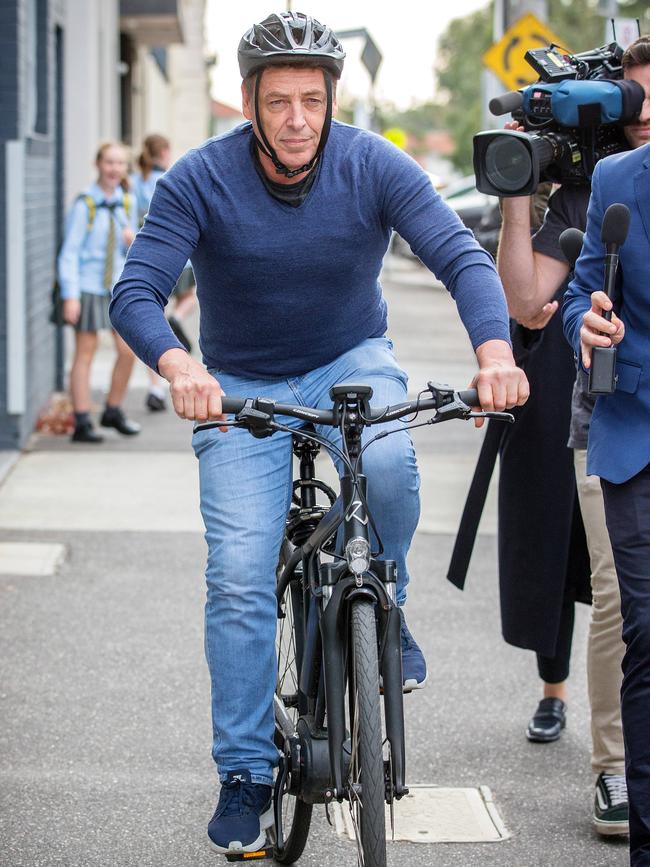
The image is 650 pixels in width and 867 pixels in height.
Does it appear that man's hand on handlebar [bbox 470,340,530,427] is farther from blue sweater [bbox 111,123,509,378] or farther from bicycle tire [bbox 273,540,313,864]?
bicycle tire [bbox 273,540,313,864]

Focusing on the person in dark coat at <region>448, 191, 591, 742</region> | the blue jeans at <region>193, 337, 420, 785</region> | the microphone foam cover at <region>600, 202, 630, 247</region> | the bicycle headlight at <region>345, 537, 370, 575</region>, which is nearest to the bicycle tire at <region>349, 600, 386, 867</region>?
the bicycle headlight at <region>345, 537, 370, 575</region>

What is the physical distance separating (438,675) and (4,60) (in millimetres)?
5580

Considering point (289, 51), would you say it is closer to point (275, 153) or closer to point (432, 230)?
point (275, 153)

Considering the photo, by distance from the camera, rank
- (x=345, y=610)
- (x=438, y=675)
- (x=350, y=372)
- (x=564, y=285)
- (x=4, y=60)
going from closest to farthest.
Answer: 1. (x=345, y=610)
2. (x=350, y=372)
3. (x=564, y=285)
4. (x=438, y=675)
5. (x=4, y=60)

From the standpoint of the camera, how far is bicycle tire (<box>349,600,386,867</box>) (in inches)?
125

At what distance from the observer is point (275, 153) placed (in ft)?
11.9

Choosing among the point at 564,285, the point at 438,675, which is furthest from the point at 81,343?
the point at 564,285

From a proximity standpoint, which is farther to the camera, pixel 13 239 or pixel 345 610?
pixel 13 239

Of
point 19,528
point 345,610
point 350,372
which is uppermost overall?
point 350,372

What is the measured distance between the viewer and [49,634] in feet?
20.1

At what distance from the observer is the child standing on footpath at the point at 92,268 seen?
1027cm

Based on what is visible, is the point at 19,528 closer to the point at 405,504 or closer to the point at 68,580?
the point at 68,580

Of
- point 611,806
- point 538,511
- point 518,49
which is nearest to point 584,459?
point 538,511

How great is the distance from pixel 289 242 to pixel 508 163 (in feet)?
2.40
